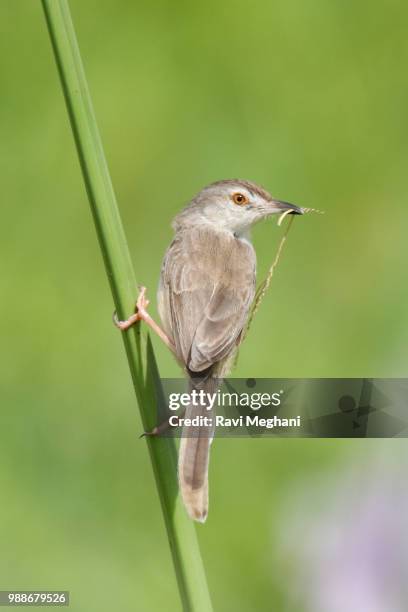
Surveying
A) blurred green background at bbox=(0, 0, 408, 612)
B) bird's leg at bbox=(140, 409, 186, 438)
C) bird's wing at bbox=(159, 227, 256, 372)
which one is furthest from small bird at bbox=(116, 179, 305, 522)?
blurred green background at bbox=(0, 0, 408, 612)

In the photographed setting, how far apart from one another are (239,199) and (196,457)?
187cm

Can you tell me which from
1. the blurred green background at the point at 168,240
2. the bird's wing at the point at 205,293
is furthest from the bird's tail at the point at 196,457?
the blurred green background at the point at 168,240

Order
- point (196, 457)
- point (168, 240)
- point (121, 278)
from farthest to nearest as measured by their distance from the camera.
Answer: point (168, 240), point (196, 457), point (121, 278)

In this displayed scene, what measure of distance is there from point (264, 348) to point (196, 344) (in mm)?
→ 1878

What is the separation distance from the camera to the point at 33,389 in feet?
16.1

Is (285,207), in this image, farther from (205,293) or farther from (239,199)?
(205,293)

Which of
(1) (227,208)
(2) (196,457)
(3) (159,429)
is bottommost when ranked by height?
(2) (196,457)

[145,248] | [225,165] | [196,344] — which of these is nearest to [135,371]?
[196,344]

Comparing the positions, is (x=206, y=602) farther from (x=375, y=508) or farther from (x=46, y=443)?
(x=46, y=443)

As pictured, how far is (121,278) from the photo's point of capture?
2.75 metres

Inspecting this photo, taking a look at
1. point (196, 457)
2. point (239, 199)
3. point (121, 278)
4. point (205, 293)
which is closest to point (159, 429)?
point (196, 457)

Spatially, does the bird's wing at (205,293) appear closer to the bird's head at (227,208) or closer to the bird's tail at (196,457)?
the bird's tail at (196,457)

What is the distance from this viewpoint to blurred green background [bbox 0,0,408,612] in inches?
172

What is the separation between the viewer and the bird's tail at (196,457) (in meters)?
2.71
